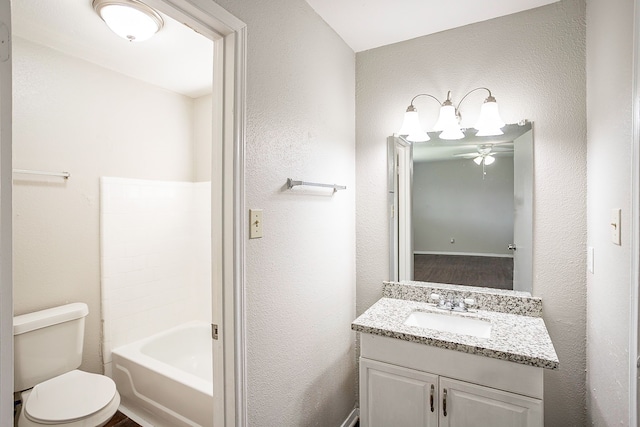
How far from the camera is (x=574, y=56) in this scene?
1539 mm

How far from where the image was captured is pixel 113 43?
A: 1915 millimetres

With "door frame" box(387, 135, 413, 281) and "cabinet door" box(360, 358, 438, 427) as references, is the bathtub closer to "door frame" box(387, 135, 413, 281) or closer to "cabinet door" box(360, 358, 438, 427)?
"cabinet door" box(360, 358, 438, 427)

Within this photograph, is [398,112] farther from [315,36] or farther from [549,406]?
[549,406]

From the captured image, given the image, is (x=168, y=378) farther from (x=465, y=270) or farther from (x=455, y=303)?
(x=465, y=270)

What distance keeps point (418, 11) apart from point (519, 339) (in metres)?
1.60

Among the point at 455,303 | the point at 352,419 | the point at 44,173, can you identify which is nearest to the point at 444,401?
the point at 455,303

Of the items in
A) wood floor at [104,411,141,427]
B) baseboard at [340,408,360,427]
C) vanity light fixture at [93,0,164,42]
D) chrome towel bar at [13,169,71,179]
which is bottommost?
wood floor at [104,411,141,427]

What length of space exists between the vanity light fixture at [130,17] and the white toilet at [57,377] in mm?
1623

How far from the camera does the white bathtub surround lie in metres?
2.25

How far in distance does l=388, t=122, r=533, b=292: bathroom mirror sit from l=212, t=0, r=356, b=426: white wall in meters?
0.32

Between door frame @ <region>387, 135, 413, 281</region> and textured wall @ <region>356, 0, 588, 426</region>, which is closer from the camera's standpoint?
textured wall @ <region>356, 0, 588, 426</region>

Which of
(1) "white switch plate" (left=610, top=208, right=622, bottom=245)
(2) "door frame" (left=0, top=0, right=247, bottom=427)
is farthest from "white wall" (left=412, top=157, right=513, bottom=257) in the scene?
(2) "door frame" (left=0, top=0, right=247, bottom=427)

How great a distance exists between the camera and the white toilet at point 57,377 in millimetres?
1581

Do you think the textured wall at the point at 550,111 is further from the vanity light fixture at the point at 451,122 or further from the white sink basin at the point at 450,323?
the white sink basin at the point at 450,323
